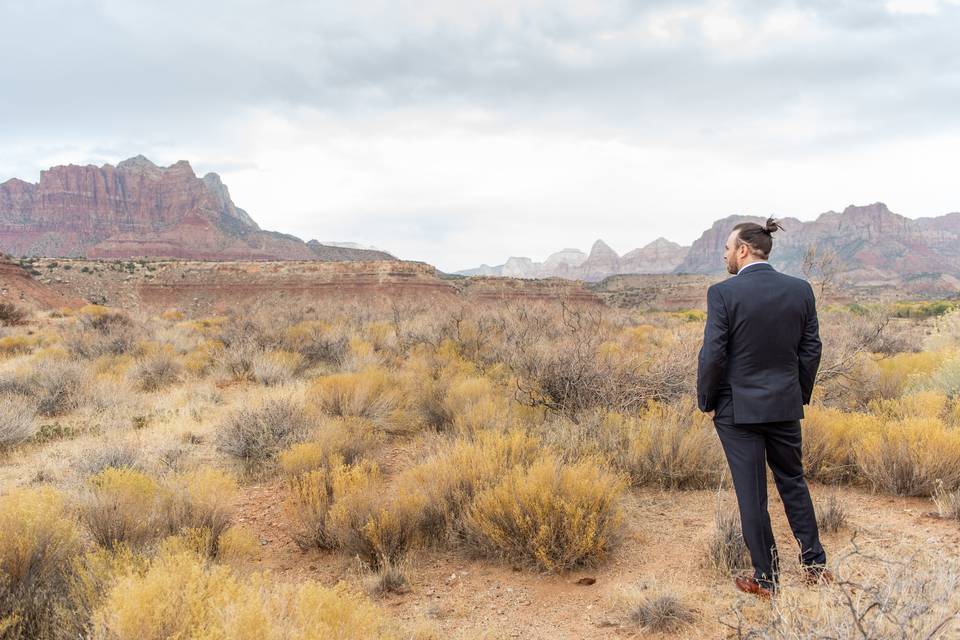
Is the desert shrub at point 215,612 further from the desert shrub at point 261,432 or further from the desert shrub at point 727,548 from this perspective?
the desert shrub at point 261,432

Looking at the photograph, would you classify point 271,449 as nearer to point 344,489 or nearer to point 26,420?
point 344,489

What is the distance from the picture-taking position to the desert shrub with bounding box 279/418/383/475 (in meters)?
5.13

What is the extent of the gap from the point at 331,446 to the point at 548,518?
2.80m

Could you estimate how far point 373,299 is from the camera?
3919 cm

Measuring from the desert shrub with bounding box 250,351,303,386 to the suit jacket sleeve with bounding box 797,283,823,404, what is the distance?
Result: 849cm

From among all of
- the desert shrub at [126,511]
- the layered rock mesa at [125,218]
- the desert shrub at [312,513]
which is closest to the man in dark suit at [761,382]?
the desert shrub at [312,513]

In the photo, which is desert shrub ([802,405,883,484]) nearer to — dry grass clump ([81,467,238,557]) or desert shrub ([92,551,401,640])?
desert shrub ([92,551,401,640])

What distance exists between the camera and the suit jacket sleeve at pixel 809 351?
311 cm

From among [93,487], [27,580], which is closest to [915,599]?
[27,580]

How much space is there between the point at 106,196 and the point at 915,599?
576 feet

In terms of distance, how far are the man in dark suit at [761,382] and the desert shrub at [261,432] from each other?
4.69m

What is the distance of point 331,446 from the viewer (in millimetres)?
5477

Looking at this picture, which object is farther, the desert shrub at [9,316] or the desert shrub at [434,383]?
the desert shrub at [9,316]

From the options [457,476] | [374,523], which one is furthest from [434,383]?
[374,523]
